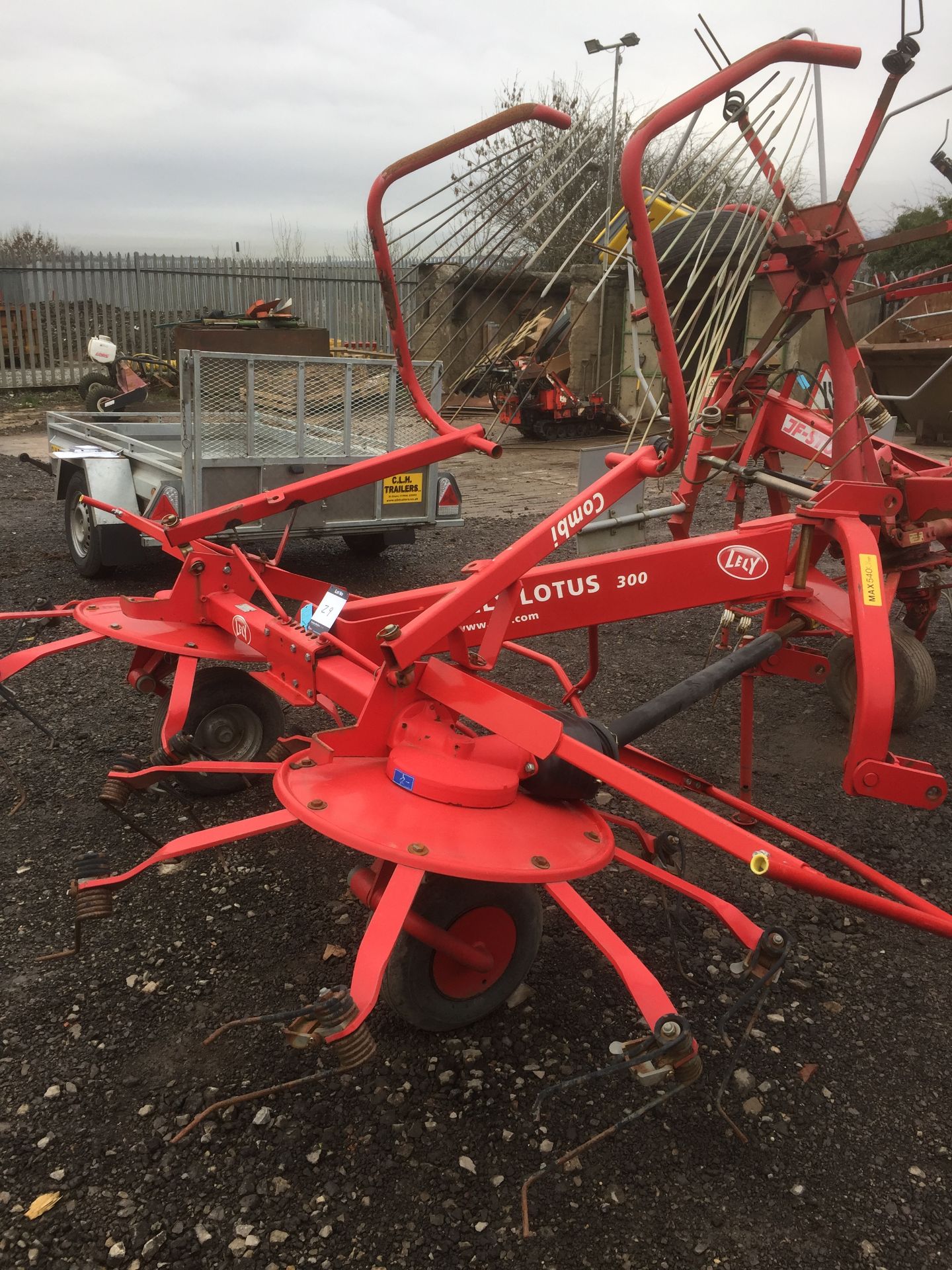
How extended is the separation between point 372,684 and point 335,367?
149 inches

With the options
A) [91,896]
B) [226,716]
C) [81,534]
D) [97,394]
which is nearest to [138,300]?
[97,394]

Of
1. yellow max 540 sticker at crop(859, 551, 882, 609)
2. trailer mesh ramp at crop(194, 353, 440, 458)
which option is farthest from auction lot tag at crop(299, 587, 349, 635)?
trailer mesh ramp at crop(194, 353, 440, 458)

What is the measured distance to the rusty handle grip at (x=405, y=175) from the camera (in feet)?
9.27

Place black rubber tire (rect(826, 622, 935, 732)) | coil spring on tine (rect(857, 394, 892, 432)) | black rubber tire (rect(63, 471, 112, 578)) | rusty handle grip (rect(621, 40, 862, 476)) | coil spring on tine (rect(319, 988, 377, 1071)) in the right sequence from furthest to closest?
black rubber tire (rect(63, 471, 112, 578)), black rubber tire (rect(826, 622, 935, 732)), coil spring on tine (rect(857, 394, 892, 432)), rusty handle grip (rect(621, 40, 862, 476)), coil spring on tine (rect(319, 988, 377, 1071))

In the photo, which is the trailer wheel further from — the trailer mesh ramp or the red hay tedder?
the trailer mesh ramp

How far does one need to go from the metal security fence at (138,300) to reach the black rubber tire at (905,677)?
49.8ft

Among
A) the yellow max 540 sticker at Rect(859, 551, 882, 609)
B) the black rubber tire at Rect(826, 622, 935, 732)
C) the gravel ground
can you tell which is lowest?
the gravel ground

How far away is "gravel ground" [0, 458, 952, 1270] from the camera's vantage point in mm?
1991

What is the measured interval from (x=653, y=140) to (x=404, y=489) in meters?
4.29

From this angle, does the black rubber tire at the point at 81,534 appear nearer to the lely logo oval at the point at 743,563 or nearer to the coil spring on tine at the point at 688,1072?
the lely logo oval at the point at 743,563

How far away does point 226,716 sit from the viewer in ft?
12.6

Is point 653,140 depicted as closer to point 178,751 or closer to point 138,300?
point 178,751

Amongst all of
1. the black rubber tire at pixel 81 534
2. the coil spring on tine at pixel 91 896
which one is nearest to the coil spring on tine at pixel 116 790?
the coil spring on tine at pixel 91 896

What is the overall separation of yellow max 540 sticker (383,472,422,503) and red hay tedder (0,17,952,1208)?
269cm
